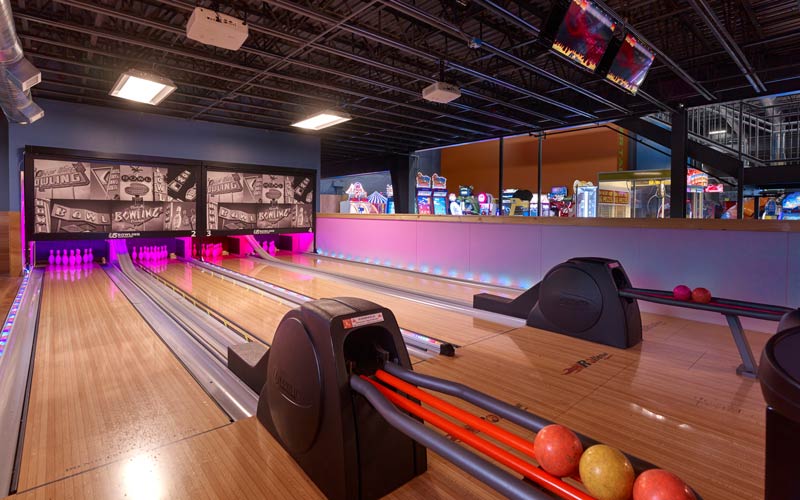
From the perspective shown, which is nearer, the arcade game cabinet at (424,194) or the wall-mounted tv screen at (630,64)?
the wall-mounted tv screen at (630,64)

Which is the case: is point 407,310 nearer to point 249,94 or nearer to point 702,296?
point 702,296

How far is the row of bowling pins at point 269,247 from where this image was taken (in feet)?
31.0

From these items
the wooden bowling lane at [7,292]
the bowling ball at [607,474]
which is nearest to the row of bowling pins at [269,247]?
the wooden bowling lane at [7,292]

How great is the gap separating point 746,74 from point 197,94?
25.4 ft

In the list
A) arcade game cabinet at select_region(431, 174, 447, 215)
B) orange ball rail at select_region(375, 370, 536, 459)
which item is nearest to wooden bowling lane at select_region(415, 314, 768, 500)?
orange ball rail at select_region(375, 370, 536, 459)

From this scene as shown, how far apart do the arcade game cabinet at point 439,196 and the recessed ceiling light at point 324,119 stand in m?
5.82

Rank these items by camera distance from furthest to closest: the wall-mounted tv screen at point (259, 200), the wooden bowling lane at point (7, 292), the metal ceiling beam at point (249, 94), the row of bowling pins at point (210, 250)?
1. the row of bowling pins at point (210, 250)
2. the wall-mounted tv screen at point (259, 200)
3. the metal ceiling beam at point (249, 94)
4. the wooden bowling lane at point (7, 292)

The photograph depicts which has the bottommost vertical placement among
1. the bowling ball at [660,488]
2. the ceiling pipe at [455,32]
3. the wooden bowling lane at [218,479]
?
the wooden bowling lane at [218,479]

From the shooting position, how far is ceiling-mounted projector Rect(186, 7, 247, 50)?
11.6 feet

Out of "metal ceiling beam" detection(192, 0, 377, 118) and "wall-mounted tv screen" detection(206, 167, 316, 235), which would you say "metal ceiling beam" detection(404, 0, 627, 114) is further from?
"wall-mounted tv screen" detection(206, 167, 316, 235)

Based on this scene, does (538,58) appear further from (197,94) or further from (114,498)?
(114,498)

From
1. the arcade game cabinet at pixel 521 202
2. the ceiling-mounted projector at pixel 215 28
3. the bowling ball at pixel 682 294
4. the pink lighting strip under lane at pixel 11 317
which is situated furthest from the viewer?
the arcade game cabinet at pixel 521 202

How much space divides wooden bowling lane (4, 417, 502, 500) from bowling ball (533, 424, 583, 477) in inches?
24.2

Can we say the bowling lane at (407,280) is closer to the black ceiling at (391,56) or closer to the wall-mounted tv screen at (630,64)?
the wall-mounted tv screen at (630,64)
